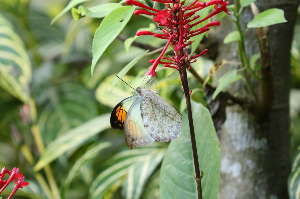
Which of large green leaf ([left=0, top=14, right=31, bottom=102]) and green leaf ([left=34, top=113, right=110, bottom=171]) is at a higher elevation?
large green leaf ([left=0, top=14, right=31, bottom=102])

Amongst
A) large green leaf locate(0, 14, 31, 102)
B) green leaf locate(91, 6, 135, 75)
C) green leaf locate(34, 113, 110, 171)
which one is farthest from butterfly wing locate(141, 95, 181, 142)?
large green leaf locate(0, 14, 31, 102)

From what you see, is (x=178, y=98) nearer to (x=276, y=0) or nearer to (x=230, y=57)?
(x=230, y=57)

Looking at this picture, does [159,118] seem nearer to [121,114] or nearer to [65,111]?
[121,114]

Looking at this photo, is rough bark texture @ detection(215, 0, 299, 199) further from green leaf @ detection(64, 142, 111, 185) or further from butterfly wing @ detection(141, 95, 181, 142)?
green leaf @ detection(64, 142, 111, 185)

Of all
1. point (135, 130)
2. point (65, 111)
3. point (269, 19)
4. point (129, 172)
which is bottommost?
point (129, 172)

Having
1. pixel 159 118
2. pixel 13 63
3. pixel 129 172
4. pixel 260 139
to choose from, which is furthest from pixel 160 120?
pixel 13 63

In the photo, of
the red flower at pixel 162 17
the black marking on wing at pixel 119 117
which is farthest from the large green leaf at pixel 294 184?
the red flower at pixel 162 17
